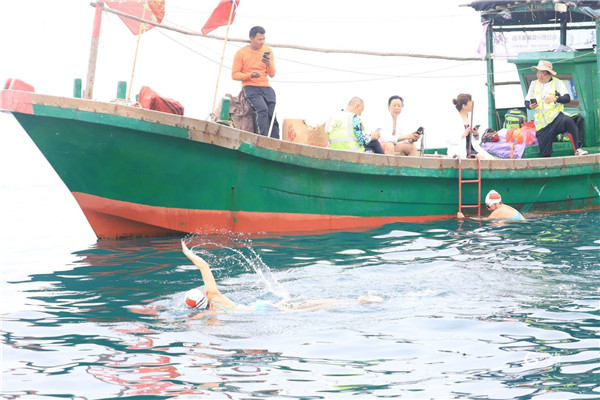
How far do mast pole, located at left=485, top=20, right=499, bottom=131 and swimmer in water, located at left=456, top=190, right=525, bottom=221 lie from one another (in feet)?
11.4

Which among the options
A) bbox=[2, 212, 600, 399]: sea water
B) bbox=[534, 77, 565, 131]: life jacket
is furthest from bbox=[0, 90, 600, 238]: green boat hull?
bbox=[534, 77, 565, 131]: life jacket

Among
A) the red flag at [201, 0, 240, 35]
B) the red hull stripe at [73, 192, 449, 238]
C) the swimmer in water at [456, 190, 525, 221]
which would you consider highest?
the red flag at [201, 0, 240, 35]

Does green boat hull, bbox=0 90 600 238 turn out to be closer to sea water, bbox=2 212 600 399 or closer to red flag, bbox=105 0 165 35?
sea water, bbox=2 212 600 399

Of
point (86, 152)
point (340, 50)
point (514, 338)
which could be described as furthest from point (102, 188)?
point (514, 338)

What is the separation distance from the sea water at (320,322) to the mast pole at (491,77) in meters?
4.79

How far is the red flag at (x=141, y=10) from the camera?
1205 cm

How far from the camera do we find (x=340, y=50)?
1368cm

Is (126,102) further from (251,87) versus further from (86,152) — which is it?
(251,87)

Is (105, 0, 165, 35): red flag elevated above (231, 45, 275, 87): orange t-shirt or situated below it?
above

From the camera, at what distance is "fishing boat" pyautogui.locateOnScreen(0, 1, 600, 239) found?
11070 mm

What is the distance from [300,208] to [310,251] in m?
1.32

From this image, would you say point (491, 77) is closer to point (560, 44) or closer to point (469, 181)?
point (560, 44)

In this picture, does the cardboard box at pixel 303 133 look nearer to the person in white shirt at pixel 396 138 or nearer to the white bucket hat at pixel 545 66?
the person in white shirt at pixel 396 138

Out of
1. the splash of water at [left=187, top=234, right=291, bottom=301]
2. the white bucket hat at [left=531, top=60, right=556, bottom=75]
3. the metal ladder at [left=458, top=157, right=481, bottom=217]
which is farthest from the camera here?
the white bucket hat at [left=531, top=60, right=556, bottom=75]
